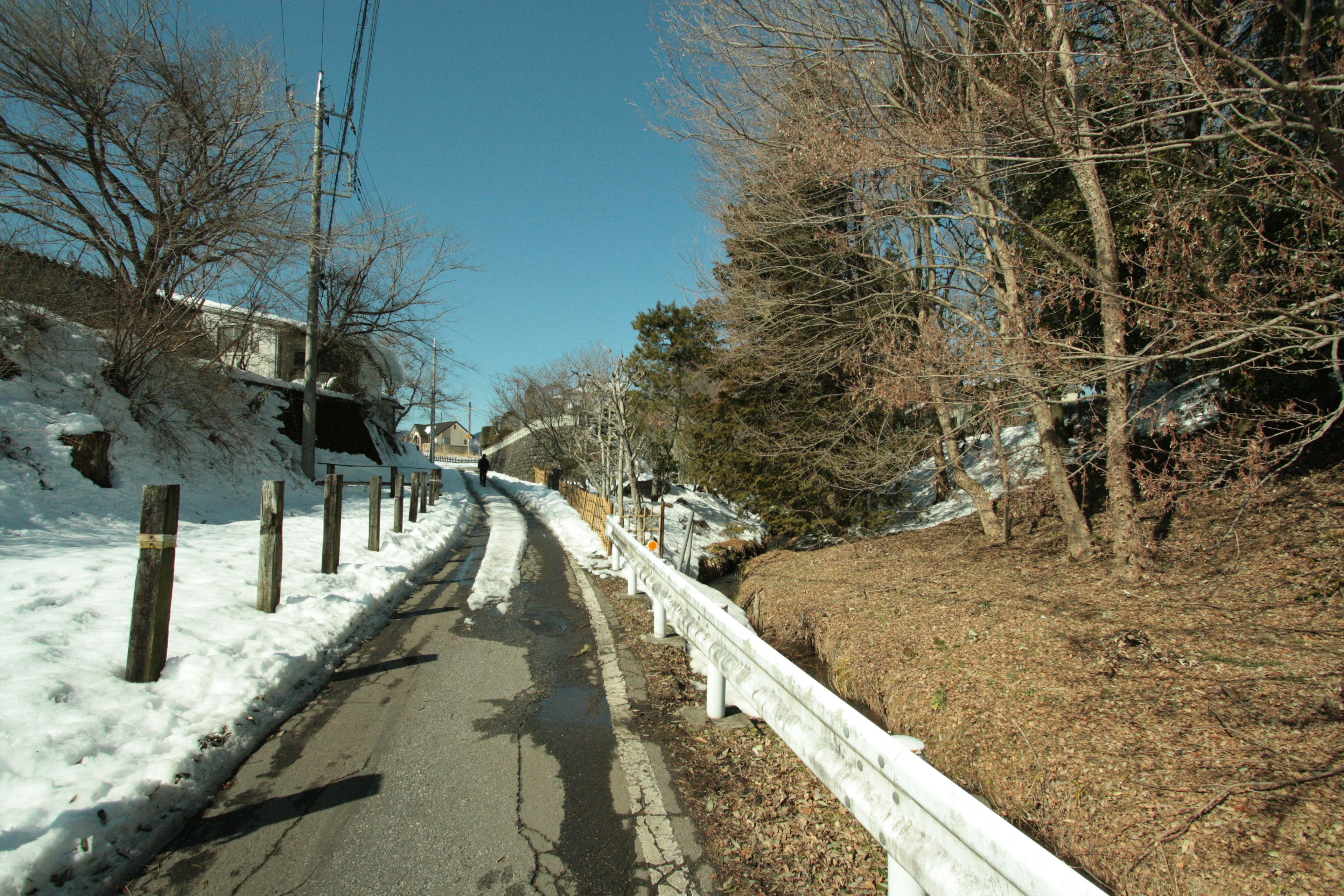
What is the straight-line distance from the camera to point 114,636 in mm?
4496

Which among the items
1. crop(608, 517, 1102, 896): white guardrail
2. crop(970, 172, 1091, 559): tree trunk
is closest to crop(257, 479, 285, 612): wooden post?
crop(608, 517, 1102, 896): white guardrail

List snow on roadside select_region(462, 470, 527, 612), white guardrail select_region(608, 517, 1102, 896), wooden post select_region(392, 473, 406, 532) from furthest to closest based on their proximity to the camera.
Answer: wooden post select_region(392, 473, 406, 532) → snow on roadside select_region(462, 470, 527, 612) → white guardrail select_region(608, 517, 1102, 896)

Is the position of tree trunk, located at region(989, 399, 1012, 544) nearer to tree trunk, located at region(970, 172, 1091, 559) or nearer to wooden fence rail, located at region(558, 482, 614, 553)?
tree trunk, located at region(970, 172, 1091, 559)

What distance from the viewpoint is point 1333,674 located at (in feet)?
13.8

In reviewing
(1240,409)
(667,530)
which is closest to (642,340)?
(667,530)

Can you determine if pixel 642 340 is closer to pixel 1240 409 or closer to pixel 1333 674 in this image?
pixel 1240 409

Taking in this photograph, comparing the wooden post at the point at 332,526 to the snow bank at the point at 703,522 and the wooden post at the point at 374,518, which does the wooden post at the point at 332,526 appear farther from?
the snow bank at the point at 703,522

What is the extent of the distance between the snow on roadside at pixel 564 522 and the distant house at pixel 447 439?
191 feet

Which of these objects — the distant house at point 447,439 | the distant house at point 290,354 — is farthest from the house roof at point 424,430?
the distant house at point 290,354

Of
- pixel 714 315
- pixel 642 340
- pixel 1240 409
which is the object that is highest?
pixel 642 340

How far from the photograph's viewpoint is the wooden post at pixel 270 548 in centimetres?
579

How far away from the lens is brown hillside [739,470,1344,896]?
3.12 metres

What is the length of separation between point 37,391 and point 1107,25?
51.8 ft

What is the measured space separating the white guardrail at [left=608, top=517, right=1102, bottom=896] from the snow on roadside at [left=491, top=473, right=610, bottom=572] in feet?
24.2
